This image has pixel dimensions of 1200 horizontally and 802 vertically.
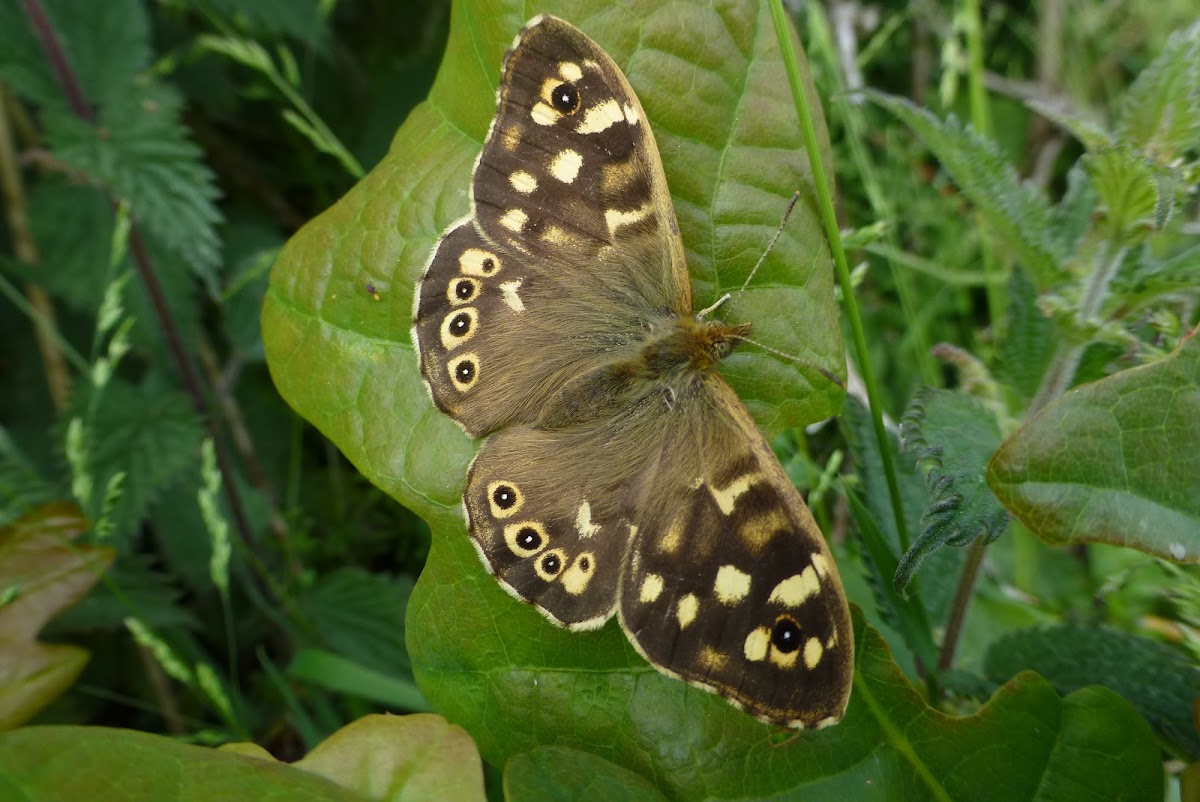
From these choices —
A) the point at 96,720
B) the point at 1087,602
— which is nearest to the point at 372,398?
the point at 96,720

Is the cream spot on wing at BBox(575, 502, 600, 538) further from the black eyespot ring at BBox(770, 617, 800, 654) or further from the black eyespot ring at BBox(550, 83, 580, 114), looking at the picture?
the black eyespot ring at BBox(550, 83, 580, 114)

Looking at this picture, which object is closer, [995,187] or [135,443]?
[995,187]

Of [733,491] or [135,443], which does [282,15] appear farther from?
[733,491]

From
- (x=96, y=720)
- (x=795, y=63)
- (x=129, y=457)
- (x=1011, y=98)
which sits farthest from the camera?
(x=1011, y=98)

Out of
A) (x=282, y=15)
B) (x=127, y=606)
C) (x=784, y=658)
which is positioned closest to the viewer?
(x=784, y=658)

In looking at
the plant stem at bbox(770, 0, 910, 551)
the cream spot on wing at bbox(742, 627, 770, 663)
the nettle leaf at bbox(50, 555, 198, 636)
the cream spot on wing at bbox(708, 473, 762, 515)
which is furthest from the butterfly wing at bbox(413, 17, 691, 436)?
the nettle leaf at bbox(50, 555, 198, 636)

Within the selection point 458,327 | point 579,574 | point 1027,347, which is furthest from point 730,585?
point 1027,347

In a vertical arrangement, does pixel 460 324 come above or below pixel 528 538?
above

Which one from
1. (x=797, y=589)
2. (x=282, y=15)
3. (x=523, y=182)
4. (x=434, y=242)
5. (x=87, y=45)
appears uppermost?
(x=282, y=15)

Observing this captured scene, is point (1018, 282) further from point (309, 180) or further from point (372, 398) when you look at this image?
point (309, 180)
